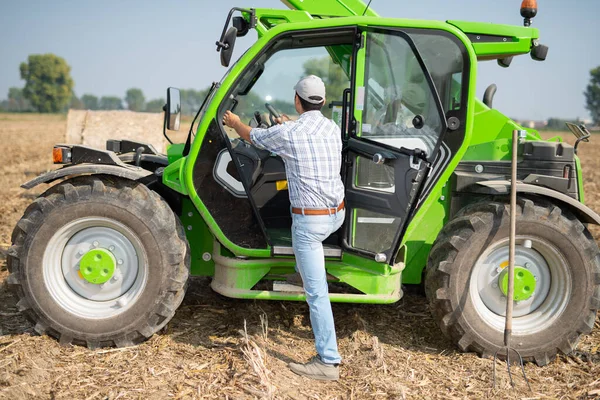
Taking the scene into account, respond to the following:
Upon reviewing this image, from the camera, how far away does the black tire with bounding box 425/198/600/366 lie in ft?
15.2

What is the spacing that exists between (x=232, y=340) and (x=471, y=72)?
2781mm

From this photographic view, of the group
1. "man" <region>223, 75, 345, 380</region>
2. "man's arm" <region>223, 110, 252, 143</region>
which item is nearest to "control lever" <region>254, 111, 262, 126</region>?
"man's arm" <region>223, 110, 252, 143</region>

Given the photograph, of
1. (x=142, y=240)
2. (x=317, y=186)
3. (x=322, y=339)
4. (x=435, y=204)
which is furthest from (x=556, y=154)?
(x=142, y=240)

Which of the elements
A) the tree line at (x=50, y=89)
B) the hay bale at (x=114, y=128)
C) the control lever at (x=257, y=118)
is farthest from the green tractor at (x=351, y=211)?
the tree line at (x=50, y=89)

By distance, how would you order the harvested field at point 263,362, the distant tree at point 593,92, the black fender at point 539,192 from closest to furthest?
1. the harvested field at point 263,362
2. the black fender at point 539,192
3. the distant tree at point 593,92

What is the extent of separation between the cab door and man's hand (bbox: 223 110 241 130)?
83 centimetres

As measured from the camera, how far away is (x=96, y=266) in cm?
468

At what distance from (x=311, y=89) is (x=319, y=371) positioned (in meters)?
1.97

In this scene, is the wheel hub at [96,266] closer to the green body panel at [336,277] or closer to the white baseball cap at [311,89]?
the green body panel at [336,277]

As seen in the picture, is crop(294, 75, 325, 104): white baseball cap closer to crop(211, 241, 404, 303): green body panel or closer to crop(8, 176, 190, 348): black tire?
crop(211, 241, 404, 303): green body panel

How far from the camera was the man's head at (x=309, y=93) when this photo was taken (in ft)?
13.6

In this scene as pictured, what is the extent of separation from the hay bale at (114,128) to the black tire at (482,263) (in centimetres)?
809

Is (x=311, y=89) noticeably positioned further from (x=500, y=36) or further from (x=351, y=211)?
(x=500, y=36)

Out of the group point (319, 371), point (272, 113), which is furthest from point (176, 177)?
point (319, 371)
